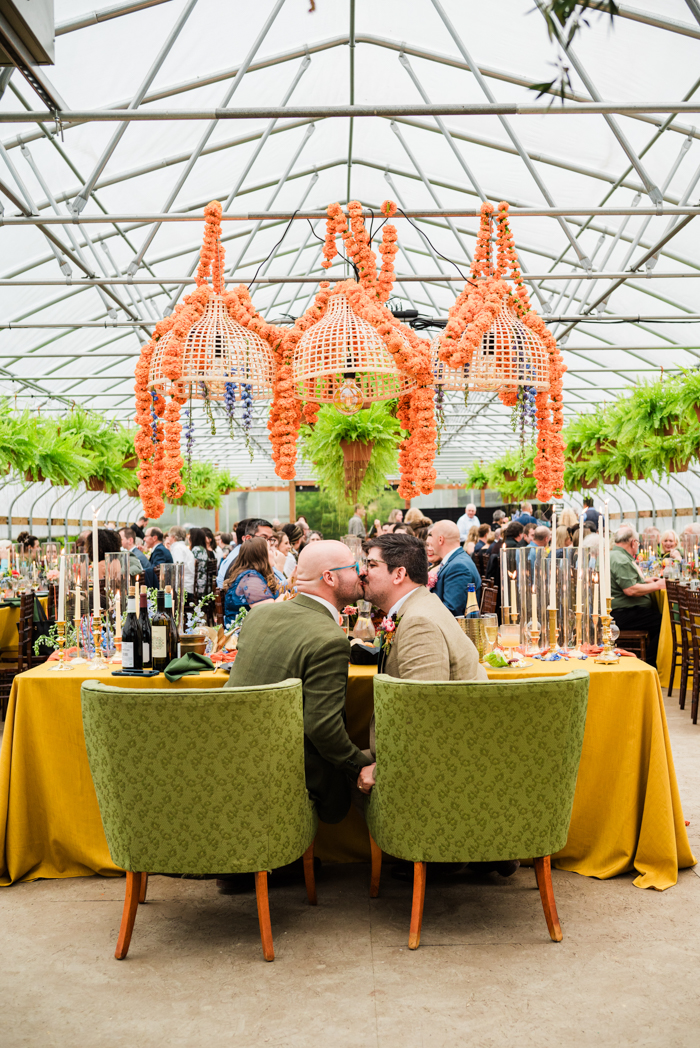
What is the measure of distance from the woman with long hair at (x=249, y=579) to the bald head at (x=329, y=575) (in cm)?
176

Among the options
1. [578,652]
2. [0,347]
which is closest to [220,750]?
[578,652]

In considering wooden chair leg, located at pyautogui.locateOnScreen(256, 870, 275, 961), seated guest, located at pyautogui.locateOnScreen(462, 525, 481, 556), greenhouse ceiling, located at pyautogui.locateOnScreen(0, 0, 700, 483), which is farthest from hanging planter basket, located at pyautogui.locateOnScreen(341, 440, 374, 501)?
wooden chair leg, located at pyautogui.locateOnScreen(256, 870, 275, 961)

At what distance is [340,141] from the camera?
913cm

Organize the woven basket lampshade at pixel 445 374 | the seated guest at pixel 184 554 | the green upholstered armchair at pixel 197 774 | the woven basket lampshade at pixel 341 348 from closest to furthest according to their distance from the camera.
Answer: the green upholstered armchair at pixel 197 774 < the woven basket lampshade at pixel 341 348 < the woven basket lampshade at pixel 445 374 < the seated guest at pixel 184 554

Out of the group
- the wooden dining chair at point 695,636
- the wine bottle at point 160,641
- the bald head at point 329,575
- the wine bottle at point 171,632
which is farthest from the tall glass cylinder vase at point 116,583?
the wooden dining chair at point 695,636

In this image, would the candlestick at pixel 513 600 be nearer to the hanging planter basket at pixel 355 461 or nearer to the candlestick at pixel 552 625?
the candlestick at pixel 552 625

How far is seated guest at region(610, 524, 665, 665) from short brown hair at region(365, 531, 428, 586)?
398 cm

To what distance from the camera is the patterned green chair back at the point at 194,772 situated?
8.81 ft

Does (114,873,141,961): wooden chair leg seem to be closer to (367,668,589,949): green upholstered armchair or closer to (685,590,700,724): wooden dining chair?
(367,668,589,949): green upholstered armchair

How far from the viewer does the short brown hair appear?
3.27m

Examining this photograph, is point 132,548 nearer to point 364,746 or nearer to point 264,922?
point 364,746

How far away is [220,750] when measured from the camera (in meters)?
2.71

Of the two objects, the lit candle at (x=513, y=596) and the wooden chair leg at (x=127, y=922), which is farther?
the lit candle at (x=513, y=596)

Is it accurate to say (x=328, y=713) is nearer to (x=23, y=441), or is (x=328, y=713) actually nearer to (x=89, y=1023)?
(x=89, y=1023)
